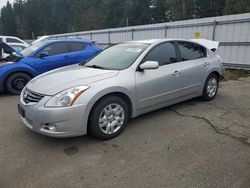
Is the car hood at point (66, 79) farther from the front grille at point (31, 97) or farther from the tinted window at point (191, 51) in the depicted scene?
the tinted window at point (191, 51)

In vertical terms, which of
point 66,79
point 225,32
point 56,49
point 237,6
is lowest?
point 66,79

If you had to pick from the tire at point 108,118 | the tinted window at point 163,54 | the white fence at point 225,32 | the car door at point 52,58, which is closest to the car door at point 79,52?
the car door at point 52,58

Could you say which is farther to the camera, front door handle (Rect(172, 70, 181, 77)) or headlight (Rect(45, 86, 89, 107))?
front door handle (Rect(172, 70, 181, 77))

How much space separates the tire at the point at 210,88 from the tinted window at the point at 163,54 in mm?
1167

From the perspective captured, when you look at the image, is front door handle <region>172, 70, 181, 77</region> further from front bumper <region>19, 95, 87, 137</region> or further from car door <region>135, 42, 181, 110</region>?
front bumper <region>19, 95, 87, 137</region>

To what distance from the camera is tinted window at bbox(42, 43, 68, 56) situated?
7.06 meters

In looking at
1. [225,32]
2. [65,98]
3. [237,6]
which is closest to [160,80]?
[65,98]

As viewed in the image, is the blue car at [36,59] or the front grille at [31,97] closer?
the front grille at [31,97]

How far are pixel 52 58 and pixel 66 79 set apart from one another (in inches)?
145

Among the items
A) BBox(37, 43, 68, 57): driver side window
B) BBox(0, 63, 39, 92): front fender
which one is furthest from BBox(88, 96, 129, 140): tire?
BBox(37, 43, 68, 57): driver side window

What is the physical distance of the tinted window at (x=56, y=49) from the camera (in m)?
7.06

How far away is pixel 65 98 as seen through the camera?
3115 mm

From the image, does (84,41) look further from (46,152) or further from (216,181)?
(216,181)

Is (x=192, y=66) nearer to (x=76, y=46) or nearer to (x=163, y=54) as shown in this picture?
(x=163, y=54)
